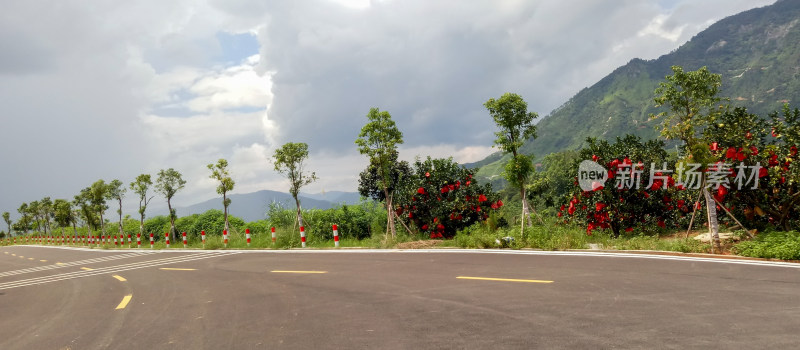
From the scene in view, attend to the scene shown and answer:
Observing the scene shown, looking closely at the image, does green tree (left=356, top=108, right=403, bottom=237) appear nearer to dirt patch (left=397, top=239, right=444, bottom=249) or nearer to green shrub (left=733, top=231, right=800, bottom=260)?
dirt patch (left=397, top=239, right=444, bottom=249)

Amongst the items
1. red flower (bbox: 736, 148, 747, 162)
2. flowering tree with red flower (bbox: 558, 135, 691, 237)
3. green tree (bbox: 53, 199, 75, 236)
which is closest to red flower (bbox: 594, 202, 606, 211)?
flowering tree with red flower (bbox: 558, 135, 691, 237)

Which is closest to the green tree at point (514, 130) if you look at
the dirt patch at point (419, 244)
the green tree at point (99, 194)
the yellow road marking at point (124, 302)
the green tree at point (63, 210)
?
the dirt patch at point (419, 244)

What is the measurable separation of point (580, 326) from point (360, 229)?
1629 centimetres

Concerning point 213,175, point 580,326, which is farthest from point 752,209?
point 213,175

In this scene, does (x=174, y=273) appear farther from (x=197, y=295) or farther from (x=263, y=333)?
(x=263, y=333)

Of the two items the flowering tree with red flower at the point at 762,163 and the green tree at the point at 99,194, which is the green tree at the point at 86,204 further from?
the flowering tree with red flower at the point at 762,163

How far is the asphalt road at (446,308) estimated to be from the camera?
15.8 feet

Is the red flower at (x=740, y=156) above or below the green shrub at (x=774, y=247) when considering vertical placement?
above

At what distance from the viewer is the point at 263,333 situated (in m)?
5.72

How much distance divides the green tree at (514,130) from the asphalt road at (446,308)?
494 centimetres

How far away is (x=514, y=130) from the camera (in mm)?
15719

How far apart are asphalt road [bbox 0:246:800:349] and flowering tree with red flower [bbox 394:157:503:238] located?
21.4 feet

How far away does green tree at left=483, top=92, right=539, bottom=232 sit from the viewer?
50.7ft

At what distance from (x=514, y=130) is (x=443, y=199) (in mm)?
4200
